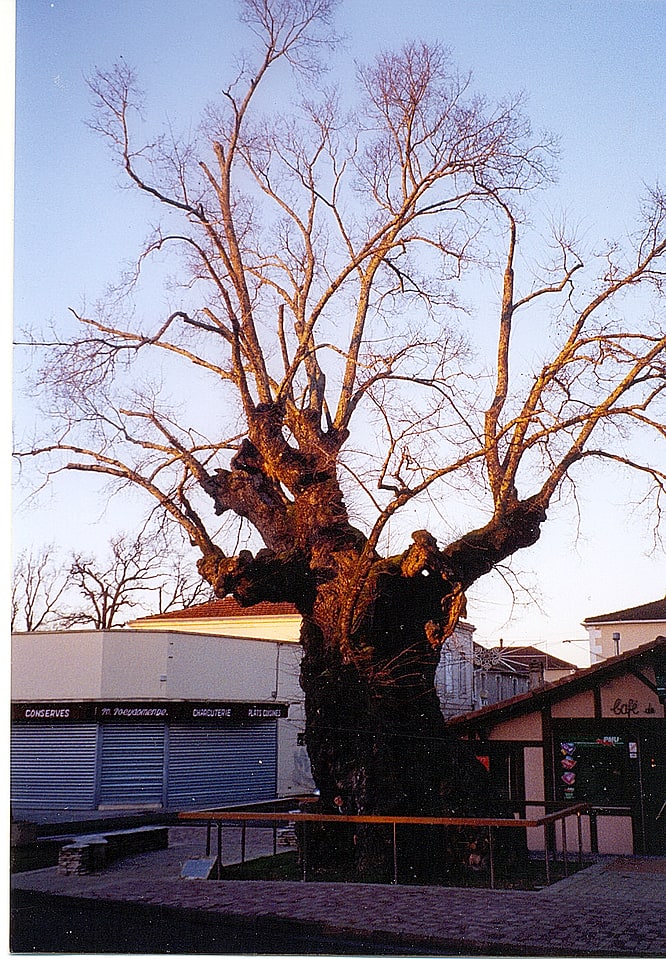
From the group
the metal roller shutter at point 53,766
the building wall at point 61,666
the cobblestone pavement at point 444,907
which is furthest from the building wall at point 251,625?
the cobblestone pavement at point 444,907

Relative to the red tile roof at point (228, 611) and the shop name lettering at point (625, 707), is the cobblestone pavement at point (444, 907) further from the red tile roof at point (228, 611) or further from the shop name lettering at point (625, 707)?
the red tile roof at point (228, 611)

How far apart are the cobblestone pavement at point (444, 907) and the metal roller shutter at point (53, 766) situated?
7.75m

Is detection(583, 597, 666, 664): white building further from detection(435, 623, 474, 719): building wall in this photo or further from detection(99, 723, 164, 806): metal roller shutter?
detection(99, 723, 164, 806): metal roller shutter

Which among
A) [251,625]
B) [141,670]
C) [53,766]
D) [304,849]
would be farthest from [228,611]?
[304,849]

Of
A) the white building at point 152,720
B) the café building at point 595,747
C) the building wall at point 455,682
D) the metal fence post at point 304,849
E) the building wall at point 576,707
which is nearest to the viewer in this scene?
the metal fence post at point 304,849

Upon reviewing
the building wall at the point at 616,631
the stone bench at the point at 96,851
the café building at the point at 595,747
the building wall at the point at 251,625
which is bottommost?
the stone bench at the point at 96,851

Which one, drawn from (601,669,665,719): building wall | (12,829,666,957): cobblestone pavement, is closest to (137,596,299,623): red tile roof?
(601,669,665,719): building wall

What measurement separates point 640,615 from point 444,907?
742 cm

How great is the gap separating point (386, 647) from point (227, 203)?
631cm

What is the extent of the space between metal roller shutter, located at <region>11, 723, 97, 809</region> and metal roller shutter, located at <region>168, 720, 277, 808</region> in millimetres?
1821

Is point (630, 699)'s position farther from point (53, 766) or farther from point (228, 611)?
point (228, 611)

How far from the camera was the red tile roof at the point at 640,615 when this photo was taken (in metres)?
15.1

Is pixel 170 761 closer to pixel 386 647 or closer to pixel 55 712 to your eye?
pixel 55 712

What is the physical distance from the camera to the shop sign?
69.4 ft
